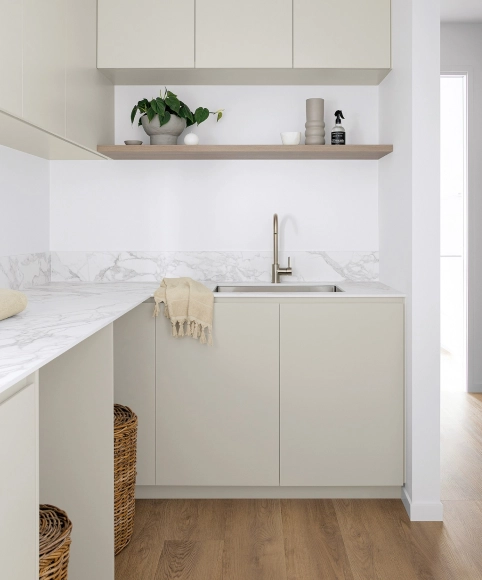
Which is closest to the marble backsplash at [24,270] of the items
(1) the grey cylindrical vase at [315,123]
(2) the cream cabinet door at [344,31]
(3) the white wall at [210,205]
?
(3) the white wall at [210,205]

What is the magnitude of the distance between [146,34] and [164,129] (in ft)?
1.45

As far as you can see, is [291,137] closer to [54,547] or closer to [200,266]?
[200,266]

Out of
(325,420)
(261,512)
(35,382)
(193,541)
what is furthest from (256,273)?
(35,382)

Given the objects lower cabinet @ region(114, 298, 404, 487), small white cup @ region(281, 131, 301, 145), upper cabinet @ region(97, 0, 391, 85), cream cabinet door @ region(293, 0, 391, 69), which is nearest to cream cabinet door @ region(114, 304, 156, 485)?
lower cabinet @ region(114, 298, 404, 487)

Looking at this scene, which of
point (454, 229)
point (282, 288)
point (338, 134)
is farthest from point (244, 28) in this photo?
point (454, 229)

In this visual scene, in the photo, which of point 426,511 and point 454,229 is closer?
point 426,511

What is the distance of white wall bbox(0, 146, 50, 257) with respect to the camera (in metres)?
2.90

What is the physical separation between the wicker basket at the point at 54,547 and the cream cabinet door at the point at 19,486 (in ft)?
0.74

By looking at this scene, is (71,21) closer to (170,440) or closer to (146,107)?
(146,107)

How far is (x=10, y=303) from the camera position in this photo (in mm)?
1841

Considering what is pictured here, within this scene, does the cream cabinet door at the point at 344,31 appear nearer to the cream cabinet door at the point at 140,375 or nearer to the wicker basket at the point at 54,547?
the cream cabinet door at the point at 140,375

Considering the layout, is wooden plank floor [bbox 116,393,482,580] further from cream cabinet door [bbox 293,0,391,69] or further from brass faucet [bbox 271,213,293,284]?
cream cabinet door [bbox 293,0,391,69]

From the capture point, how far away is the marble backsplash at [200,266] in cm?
354

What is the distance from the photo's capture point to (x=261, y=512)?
281cm
